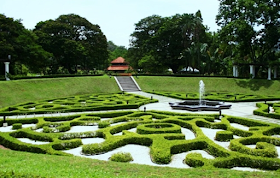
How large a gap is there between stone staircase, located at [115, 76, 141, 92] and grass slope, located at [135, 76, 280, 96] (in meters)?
0.78

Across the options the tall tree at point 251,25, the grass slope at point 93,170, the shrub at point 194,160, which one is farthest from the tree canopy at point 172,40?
the grass slope at point 93,170

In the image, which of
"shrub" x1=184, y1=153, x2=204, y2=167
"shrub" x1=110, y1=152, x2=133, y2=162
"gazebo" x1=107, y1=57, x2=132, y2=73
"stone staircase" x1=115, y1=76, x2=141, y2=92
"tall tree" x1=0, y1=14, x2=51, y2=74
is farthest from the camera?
"gazebo" x1=107, y1=57, x2=132, y2=73

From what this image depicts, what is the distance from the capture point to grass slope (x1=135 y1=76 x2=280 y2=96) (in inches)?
1330

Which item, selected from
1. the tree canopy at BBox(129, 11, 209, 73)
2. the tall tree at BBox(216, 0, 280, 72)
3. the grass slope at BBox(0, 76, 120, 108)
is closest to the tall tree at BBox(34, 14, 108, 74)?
→ the tree canopy at BBox(129, 11, 209, 73)

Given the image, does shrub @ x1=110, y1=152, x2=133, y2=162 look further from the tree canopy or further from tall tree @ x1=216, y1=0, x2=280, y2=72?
the tree canopy

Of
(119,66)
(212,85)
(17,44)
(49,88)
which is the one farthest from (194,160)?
(119,66)

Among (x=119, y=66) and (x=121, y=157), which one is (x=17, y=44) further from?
(x=119, y=66)

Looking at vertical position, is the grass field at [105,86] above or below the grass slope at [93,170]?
above

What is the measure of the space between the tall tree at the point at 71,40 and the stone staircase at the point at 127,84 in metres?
9.93

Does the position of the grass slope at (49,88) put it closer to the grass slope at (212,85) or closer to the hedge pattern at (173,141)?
the grass slope at (212,85)

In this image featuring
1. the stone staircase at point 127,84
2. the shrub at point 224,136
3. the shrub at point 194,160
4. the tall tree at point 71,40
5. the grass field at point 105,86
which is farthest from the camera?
the tall tree at point 71,40

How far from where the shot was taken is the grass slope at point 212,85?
111 feet

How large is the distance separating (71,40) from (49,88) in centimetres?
1660

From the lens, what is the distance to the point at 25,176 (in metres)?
4.96
